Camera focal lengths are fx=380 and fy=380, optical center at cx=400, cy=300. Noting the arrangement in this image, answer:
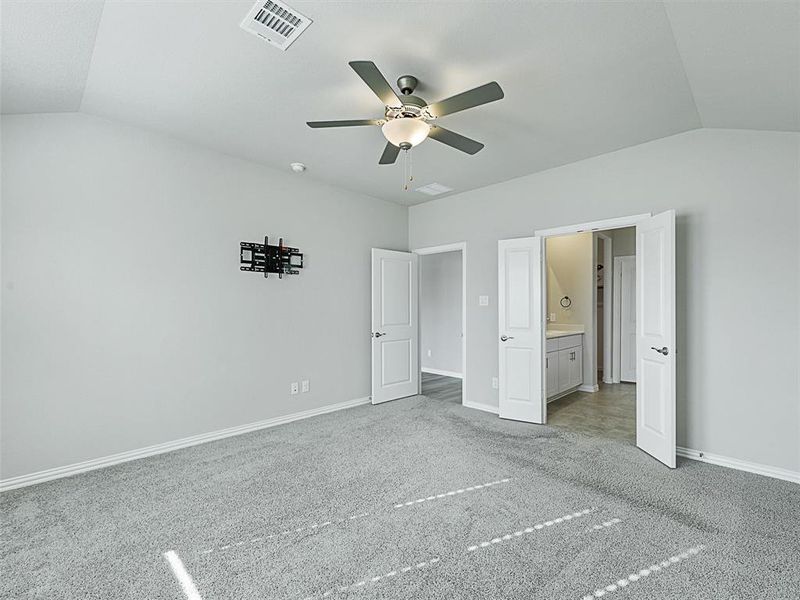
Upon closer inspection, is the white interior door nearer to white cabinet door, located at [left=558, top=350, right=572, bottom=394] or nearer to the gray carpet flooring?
white cabinet door, located at [left=558, top=350, right=572, bottom=394]

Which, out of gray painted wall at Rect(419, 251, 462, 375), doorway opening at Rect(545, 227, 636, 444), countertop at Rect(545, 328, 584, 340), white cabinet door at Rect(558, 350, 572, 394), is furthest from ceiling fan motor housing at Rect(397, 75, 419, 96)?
gray painted wall at Rect(419, 251, 462, 375)

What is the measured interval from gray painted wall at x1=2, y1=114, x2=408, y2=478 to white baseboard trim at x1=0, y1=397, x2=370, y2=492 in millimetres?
48

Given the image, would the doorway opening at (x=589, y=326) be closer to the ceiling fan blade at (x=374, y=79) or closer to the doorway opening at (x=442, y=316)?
the doorway opening at (x=442, y=316)

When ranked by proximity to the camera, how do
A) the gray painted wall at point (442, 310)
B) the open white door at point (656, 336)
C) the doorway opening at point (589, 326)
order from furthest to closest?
1. the gray painted wall at point (442, 310)
2. the doorway opening at point (589, 326)
3. the open white door at point (656, 336)

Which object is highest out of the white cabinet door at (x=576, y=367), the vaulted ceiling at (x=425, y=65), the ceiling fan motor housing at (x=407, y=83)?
the vaulted ceiling at (x=425, y=65)

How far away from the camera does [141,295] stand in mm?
3262

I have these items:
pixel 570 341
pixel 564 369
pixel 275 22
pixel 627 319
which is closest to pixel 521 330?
pixel 564 369

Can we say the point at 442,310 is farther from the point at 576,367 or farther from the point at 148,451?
the point at 148,451

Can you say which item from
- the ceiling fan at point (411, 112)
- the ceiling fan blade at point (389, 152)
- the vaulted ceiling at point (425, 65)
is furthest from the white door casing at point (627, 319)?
the ceiling fan blade at point (389, 152)

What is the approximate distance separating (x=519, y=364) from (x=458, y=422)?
3.10ft

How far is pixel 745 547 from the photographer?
2.01 meters

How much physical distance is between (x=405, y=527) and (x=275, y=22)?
287cm

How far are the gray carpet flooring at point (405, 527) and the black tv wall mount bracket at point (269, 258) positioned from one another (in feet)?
5.91

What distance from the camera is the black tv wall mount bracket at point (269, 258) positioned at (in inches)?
155
